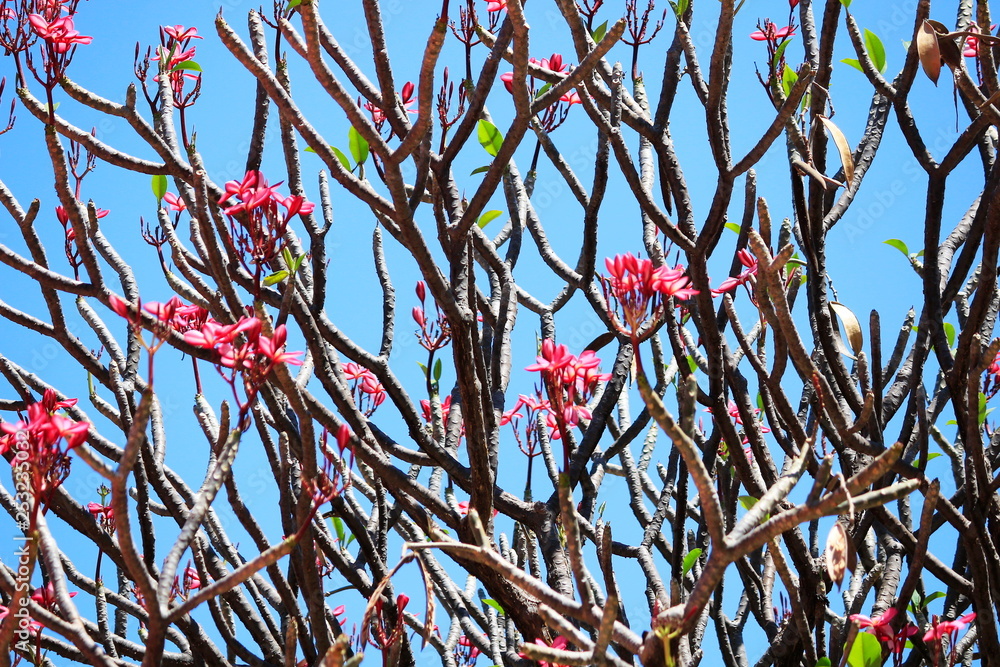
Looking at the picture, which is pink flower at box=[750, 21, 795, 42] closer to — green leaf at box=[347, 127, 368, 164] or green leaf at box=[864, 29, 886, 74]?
green leaf at box=[864, 29, 886, 74]

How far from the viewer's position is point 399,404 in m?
2.18

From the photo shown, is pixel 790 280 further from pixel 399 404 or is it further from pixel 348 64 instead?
pixel 348 64

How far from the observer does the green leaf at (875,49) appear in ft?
8.43

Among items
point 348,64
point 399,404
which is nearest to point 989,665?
point 399,404

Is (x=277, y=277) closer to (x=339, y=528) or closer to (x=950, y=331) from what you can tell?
(x=339, y=528)

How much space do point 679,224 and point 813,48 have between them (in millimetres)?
692

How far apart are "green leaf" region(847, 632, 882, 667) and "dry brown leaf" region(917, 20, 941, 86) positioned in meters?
1.11

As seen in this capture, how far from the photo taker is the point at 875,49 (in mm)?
2576

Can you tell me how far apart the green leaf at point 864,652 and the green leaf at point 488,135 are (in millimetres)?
1518

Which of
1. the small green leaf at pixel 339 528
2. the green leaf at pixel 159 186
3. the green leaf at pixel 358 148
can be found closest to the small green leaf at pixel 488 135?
the green leaf at pixel 358 148

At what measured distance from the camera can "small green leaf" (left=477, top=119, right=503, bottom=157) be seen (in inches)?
98.8

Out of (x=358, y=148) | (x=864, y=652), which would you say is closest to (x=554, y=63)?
(x=358, y=148)

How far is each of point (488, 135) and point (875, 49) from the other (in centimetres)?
113

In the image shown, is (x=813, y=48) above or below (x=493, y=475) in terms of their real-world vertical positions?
above
